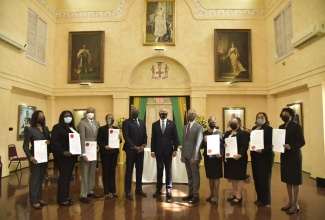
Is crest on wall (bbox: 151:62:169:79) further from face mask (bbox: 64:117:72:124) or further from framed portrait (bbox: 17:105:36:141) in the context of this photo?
face mask (bbox: 64:117:72:124)

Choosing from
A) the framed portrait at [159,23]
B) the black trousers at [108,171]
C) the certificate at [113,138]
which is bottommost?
the black trousers at [108,171]

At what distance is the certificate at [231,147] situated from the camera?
5.32 meters

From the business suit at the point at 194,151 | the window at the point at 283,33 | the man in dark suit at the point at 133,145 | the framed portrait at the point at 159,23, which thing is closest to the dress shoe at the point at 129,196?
the man in dark suit at the point at 133,145

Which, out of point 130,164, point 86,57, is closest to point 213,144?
point 130,164

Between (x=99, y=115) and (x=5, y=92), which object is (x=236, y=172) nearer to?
(x=5, y=92)

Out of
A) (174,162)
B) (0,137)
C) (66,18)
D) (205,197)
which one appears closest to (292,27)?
(174,162)

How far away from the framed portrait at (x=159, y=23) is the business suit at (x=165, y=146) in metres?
7.98

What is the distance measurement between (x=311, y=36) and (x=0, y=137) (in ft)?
38.0

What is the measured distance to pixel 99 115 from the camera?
44.3ft

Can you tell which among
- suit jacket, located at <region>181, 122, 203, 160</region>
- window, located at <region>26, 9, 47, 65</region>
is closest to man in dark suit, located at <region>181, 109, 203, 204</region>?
suit jacket, located at <region>181, 122, 203, 160</region>

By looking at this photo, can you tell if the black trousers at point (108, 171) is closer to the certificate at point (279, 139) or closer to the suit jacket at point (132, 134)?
the suit jacket at point (132, 134)

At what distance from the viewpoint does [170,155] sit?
19.9 feet

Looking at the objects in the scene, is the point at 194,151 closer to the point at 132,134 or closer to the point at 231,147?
the point at 231,147

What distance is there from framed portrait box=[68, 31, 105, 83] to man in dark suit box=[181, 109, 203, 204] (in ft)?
27.8
